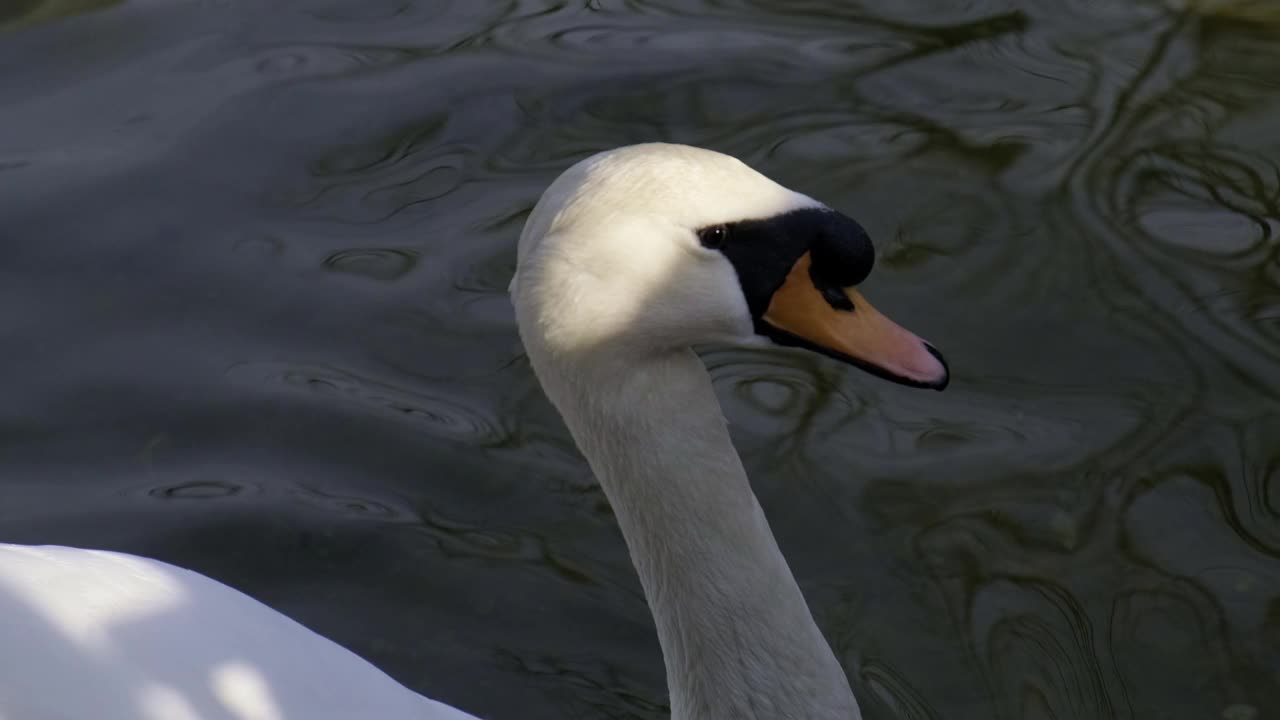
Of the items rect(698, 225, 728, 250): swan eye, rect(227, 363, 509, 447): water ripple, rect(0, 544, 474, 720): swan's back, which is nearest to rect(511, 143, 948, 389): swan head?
rect(698, 225, 728, 250): swan eye

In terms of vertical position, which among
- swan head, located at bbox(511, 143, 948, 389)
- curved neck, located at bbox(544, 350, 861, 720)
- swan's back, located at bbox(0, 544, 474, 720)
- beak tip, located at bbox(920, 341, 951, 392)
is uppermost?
swan head, located at bbox(511, 143, 948, 389)

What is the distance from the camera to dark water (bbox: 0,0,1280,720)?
360cm

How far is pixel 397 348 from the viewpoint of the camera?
14.6 ft

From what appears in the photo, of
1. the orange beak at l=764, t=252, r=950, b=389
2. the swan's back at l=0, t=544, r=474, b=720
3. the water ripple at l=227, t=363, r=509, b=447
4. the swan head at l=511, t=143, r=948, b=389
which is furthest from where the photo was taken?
the water ripple at l=227, t=363, r=509, b=447

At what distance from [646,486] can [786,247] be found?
0.43 meters

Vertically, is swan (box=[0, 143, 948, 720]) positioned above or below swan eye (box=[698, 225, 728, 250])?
below

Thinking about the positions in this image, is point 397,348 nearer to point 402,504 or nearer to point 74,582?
point 402,504

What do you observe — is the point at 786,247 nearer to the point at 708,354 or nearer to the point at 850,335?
the point at 850,335

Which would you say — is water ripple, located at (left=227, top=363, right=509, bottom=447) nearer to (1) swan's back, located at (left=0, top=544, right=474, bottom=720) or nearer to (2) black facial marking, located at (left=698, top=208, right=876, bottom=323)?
(1) swan's back, located at (left=0, top=544, right=474, bottom=720)

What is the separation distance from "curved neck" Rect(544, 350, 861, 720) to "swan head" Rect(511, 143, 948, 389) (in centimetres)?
8

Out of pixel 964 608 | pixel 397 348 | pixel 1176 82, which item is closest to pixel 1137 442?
pixel 964 608

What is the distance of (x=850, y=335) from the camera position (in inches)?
95.6

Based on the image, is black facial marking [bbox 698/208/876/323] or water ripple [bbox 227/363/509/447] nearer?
black facial marking [bbox 698/208/876/323]

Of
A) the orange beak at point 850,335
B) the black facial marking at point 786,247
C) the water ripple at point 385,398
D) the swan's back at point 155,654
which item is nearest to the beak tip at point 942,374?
the orange beak at point 850,335
